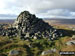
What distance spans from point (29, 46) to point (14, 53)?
28888 millimetres

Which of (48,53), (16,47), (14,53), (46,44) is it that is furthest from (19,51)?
(46,44)

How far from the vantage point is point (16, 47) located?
168 meters

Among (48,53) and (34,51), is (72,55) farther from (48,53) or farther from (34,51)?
(34,51)

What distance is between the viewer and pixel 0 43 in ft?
584

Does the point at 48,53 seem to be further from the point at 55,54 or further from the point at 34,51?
the point at 34,51

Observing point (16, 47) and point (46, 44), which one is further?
point (46, 44)

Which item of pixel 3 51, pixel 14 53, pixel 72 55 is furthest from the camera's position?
pixel 3 51

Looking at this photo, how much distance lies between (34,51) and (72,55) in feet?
133

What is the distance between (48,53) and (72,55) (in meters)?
23.1

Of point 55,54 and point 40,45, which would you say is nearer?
point 55,54

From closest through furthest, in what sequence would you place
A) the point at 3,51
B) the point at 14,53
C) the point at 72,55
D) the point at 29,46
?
the point at 72,55 < the point at 14,53 < the point at 3,51 < the point at 29,46

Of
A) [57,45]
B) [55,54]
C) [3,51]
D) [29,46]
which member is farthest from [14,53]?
[57,45]

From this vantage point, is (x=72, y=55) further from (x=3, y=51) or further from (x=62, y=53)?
(x=3, y=51)

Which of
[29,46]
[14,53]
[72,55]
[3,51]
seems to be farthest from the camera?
[29,46]
